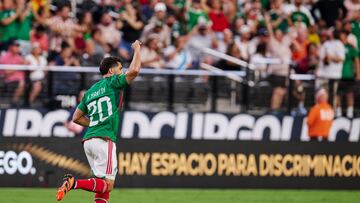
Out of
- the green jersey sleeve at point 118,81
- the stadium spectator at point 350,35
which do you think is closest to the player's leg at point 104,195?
the green jersey sleeve at point 118,81

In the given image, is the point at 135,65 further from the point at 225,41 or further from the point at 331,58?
the point at 331,58

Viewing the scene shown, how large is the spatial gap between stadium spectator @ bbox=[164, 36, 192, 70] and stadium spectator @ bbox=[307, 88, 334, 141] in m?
2.69

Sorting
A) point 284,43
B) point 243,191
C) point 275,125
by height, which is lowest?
point 243,191

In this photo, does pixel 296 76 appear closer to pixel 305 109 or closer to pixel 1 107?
pixel 305 109

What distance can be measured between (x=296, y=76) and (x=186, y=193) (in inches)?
132

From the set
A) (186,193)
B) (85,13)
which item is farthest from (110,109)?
(85,13)

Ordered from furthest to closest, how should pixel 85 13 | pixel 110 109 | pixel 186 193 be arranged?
pixel 85 13
pixel 186 193
pixel 110 109

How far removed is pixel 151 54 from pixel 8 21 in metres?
2.84

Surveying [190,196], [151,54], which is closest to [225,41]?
[151,54]

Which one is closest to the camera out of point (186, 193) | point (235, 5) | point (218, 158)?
point (186, 193)

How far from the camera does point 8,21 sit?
19484mm

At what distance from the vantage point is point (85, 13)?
20.4 m

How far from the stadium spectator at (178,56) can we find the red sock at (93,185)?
306 inches

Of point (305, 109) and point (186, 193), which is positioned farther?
point (305, 109)
